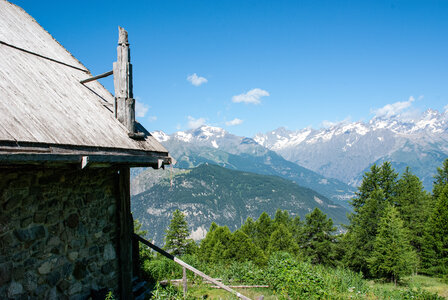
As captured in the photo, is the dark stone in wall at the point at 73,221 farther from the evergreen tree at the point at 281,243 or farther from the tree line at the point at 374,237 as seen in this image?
the evergreen tree at the point at 281,243

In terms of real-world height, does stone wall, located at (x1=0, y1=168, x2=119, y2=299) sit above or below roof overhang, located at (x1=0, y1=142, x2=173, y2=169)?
below

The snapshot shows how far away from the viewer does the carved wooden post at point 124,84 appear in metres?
7.95

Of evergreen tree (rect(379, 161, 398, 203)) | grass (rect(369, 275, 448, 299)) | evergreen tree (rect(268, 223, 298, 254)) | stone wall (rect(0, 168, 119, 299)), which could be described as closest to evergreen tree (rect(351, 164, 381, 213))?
evergreen tree (rect(379, 161, 398, 203))

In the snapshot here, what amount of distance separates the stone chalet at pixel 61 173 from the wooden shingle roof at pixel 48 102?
0.09 ft

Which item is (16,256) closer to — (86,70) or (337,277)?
(86,70)

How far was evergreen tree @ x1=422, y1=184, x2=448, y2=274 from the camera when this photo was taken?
27.6 metres

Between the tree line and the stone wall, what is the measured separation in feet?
51.3

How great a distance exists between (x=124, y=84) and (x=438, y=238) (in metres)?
33.1

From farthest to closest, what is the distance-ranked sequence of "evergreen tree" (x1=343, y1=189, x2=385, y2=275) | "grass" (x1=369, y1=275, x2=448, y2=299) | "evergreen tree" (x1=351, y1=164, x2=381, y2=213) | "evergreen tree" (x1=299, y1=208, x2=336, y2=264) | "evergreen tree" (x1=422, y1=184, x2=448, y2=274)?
"evergreen tree" (x1=299, y1=208, x2=336, y2=264) < "evergreen tree" (x1=351, y1=164, x2=381, y2=213) < "evergreen tree" (x1=343, y1=189, x2=385, y2=275) < "evergreen tree" (x1=422, y1=184, x2=448, y2=274) < "grass" (x1=369, y1=275, x2=448, y2=299)

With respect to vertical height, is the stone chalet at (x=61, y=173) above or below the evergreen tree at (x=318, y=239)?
above

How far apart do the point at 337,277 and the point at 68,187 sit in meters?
13.2

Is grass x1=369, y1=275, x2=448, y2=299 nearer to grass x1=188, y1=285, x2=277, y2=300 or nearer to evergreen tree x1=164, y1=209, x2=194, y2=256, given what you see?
grass x1=188, y1=285, x2=277, y2=300

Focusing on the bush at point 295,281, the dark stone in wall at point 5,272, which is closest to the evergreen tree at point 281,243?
the bush at point 295,281

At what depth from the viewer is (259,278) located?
1426cm
